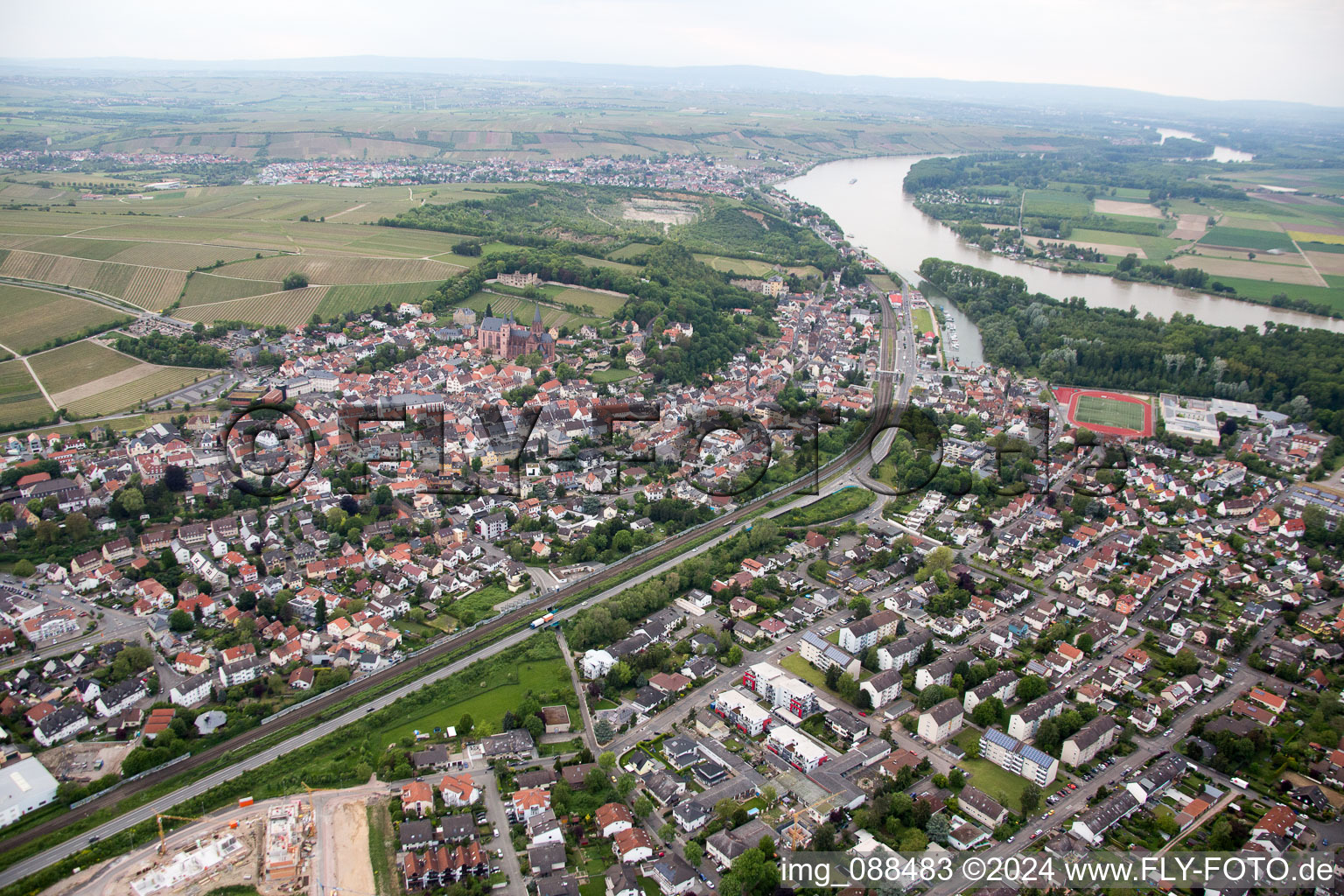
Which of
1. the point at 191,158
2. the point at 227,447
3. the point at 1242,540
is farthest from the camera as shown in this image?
the point at 191,158

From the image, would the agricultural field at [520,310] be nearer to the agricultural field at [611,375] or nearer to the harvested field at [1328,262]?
the agricultural field at [611,375]

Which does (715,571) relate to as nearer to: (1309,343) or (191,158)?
(1309,343)

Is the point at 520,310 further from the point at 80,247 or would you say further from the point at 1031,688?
the point at 1031,688

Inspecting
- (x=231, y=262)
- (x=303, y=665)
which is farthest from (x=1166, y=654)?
(x=231, y=262)

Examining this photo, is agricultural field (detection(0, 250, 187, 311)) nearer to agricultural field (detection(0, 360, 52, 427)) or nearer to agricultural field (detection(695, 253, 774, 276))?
agricultural field (detection(0, 360, 52, 427))

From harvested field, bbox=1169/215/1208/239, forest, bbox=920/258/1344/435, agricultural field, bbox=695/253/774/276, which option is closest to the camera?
forest, bbox=920/258/1344/435

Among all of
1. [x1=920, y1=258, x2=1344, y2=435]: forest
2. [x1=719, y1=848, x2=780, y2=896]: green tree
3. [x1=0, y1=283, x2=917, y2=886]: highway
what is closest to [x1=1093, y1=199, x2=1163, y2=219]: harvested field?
[x1=920, y1=258, x2=1344, y2=435]: forest
